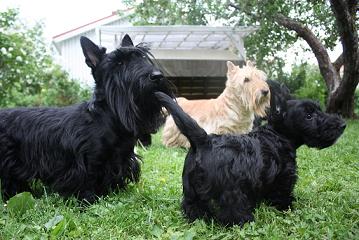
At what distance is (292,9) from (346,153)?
6.29m

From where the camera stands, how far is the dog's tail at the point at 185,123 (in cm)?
300

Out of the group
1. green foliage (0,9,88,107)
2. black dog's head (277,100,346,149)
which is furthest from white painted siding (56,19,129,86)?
black dog's head (277,100,346,149)

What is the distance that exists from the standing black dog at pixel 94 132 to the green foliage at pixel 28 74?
9187 millimetres

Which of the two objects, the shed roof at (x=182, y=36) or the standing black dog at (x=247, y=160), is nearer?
the standing black dog at (x=247, y=160)

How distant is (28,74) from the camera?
603 inches

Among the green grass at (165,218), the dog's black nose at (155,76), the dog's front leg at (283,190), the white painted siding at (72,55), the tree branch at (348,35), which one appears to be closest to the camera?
the green grass at (165,218)

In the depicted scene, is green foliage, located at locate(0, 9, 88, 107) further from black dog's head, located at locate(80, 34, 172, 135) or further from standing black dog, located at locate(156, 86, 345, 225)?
standing black dog, located at locate(156, 86, 345, 225)

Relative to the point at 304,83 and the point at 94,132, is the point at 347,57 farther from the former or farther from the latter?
the point at 94,132

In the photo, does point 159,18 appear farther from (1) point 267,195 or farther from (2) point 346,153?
(1) point 267,195

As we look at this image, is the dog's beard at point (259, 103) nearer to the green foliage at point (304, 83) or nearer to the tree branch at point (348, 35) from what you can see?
the tree branch at point (348, 35)

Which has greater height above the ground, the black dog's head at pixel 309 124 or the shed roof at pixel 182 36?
the shed roof at pixel 182 36

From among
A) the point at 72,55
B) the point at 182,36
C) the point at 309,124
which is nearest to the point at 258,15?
the point at 182,36

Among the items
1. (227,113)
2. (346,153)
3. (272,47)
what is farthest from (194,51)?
(346,153)

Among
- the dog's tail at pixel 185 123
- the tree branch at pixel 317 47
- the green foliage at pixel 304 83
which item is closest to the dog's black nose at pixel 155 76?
the dog's tail at pixel 185 123
